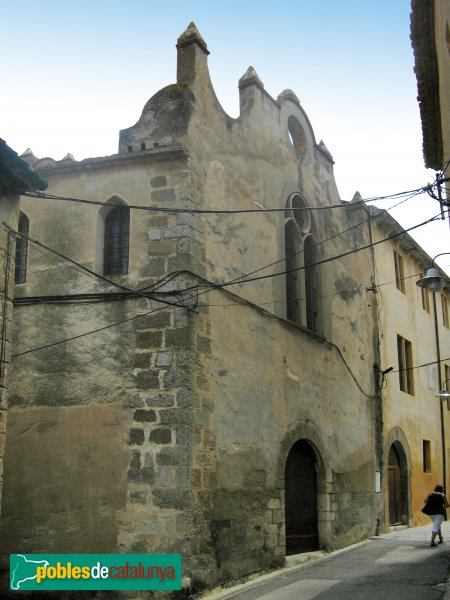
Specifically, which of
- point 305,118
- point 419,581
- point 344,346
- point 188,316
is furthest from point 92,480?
point 305,118

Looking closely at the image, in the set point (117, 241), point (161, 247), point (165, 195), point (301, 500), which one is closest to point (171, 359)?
point (161, 247)

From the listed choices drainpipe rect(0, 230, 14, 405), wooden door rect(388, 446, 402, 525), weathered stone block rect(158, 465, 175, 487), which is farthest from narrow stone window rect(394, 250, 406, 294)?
drainpipe rect(0, 230, 14, 405)

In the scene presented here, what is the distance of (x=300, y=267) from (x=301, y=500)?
4.04m

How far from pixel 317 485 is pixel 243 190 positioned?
5.27 m

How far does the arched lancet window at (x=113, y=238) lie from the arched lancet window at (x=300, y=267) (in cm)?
322

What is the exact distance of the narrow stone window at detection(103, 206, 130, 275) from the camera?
1021cm

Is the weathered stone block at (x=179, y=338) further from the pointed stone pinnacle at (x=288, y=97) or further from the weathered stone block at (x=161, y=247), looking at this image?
the pointed stone pinnacle at (x=288, y=97)

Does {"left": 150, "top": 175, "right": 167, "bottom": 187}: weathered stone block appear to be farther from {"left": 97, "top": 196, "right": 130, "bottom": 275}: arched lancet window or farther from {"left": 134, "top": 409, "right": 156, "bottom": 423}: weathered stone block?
{"left": 134, "top": 409, "right": 156, "bottom": 423}: weathered stone block

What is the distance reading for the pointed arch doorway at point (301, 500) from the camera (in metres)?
11.7

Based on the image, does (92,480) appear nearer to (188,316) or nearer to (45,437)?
(45,437)

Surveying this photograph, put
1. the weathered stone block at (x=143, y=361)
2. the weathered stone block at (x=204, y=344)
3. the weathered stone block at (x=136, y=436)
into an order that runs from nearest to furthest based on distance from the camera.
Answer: the weathered stone block at (x=136, y=436), the weathered stone block at (x=143, y=361), the weathered stone block at (x=204, y=344)

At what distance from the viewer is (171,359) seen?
9297 millimetres

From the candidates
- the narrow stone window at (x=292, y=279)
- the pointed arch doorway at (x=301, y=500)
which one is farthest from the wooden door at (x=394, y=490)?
the narrow stone window at (x=292, y=279)

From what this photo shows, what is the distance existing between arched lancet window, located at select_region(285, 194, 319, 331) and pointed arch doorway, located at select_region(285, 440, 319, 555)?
90.6 inches
